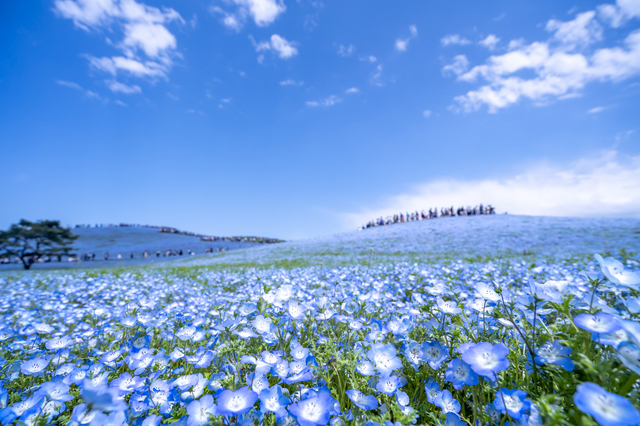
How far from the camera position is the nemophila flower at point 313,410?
1202 mm

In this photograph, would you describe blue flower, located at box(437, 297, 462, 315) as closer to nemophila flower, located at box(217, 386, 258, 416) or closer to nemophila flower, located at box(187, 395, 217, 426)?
nemophila flower, located at box(217, 386, 258, 416)

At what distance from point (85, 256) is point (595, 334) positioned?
4856cm

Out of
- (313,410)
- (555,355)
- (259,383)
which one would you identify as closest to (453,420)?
(555,355)

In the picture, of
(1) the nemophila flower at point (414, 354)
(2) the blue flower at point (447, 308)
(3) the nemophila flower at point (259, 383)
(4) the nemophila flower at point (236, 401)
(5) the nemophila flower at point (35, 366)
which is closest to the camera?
(4) the nemophila flower at point (236, 401)

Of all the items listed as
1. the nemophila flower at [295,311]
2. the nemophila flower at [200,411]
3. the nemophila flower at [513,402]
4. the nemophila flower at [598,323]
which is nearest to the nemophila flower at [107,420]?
the nemophila flower at [200,411]

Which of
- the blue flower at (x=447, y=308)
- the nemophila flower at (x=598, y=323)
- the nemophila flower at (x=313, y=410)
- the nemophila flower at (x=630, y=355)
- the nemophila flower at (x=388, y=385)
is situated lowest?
the nemophila flower at (x=388, y=385)

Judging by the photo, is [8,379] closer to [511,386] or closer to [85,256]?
[511,386]

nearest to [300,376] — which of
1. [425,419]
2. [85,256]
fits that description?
[425,419]

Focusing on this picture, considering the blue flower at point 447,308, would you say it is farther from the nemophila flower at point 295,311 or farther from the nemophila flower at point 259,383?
the nemophila flower at point 259,383

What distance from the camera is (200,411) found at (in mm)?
1396

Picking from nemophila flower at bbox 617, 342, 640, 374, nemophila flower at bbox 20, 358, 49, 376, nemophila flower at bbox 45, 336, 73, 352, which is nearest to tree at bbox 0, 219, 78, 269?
nemophila flower at bbox 45, 336, 73, 352

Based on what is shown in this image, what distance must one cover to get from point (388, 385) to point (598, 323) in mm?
1009

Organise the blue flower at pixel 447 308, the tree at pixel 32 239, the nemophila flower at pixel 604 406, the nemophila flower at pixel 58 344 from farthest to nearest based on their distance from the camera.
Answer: the tree at pixel 32 239 → the nemophila flower at pixel 58 344 → the blue flower at pixel 447 308 → the nemophila flower at pixel 604 406

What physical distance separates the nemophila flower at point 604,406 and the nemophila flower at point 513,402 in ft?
1.03
